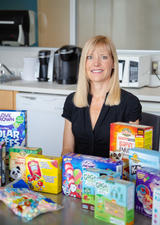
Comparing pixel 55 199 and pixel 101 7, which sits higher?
pixel 101 7

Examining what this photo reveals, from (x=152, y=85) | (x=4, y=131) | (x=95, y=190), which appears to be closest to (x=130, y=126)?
(x=95, y=190)

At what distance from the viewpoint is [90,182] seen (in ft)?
4.03

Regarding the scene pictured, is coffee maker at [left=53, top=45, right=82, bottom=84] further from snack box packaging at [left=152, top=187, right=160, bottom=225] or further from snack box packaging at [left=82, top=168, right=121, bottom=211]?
snack box packaging at [left=152, top=187, right=160, bottom=225]

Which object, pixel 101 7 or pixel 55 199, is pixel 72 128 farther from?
pixel 101 7

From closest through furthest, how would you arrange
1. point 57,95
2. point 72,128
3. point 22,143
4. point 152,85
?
point 22,143 → point 72,128 → point 57,95 → point 152,85

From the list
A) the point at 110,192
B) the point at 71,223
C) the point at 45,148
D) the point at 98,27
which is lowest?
the point at 45,148

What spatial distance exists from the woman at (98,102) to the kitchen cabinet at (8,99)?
1399mm

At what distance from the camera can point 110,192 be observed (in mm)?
1138

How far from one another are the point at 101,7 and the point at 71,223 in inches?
109

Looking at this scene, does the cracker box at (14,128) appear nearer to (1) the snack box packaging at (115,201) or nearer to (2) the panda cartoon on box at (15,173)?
(2) the panda cartoon on box at (15,173)

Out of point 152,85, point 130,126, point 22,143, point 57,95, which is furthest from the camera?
point 152,85

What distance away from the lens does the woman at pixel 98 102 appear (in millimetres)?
2002

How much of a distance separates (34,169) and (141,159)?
15.8 inches

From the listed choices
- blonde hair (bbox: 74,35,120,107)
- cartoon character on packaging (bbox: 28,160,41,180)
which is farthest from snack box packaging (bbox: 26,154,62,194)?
blonde hair (bbox: 74,35,120,107)
